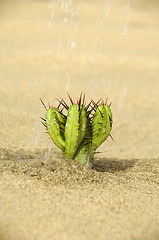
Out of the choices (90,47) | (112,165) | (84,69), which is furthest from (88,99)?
(90,47)

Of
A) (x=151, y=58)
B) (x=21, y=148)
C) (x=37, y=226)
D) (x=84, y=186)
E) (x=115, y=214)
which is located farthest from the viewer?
(x=151, y=58)

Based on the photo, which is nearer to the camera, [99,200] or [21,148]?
[99,200]

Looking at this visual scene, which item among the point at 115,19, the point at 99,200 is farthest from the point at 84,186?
the point at 115,19

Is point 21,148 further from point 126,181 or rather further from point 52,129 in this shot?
point 126,181

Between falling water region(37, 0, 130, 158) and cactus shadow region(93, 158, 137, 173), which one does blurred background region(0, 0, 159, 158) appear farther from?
cactus shadow region(93, 158, 137, 173)

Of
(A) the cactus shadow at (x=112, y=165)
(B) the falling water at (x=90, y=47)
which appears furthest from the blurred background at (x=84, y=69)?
(A) the cactus shadow at (x=112, y=165)

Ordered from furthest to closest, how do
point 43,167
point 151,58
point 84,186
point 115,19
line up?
1. point 115,19
2. point 151,58
3. point 43,167
4. point 84,186

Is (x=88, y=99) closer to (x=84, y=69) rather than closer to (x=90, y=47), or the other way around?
(x=84, y=69)
